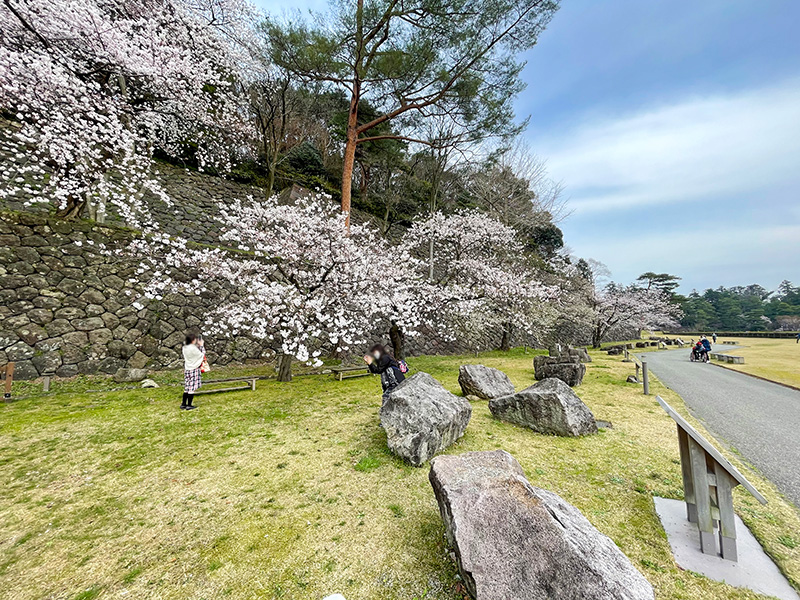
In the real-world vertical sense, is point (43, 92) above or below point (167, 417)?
above

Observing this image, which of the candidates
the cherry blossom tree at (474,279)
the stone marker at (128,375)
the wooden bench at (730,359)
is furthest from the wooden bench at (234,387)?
the wooden bench at (730,359)

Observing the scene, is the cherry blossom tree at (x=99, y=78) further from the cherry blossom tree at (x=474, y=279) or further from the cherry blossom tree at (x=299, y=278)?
the cherry blossom tree at (x=474, y=279)

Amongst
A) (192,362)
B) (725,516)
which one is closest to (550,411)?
(725,516)

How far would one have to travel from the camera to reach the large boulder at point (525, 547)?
203 cm

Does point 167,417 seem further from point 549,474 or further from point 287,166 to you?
point 287,166

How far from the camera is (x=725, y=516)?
2.84m

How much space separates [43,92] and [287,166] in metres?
11.8

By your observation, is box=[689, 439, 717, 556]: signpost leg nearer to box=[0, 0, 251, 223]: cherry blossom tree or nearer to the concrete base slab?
the concrete base slab

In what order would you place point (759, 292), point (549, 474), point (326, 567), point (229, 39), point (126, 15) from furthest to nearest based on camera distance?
point (759, 292) → point (229, 39) → point (126, 15) → point (549, 474) → point (326, 567)

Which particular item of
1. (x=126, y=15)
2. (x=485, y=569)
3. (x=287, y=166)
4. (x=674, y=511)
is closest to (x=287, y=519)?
(x=485, y=569)

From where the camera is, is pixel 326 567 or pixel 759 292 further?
pixel 759 292

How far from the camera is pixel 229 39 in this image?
13773 millimetres

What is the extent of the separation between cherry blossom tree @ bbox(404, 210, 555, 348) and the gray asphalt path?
6805 millimetres

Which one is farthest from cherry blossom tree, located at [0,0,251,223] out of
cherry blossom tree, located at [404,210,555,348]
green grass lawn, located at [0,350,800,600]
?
cherry blossom tree, located at [404,210,555,348]
